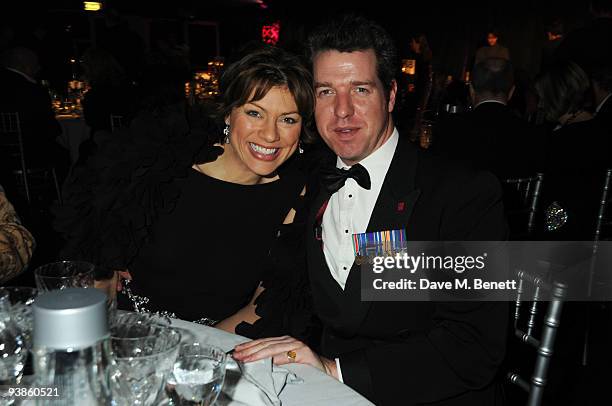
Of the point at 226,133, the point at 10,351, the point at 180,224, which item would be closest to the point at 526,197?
the point at 226,133

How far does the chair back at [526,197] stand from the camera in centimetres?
256

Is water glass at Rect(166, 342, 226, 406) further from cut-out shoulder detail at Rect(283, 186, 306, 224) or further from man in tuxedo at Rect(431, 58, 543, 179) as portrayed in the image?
man in tuxedo at Rect(431, 58, 543, 179)

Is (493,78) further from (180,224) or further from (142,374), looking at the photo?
(142,374)

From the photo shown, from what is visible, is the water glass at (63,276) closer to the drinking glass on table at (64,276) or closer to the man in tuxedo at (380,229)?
the drinking glass on table at (64,276)

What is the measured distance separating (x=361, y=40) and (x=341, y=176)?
449 mm

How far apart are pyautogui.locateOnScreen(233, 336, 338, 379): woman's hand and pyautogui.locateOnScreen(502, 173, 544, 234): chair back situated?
1.39 m

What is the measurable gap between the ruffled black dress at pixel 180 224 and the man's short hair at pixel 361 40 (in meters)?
0.60

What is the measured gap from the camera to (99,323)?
0.77m

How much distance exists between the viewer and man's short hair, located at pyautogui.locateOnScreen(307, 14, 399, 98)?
180cm

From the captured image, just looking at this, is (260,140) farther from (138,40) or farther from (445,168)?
(138,40)

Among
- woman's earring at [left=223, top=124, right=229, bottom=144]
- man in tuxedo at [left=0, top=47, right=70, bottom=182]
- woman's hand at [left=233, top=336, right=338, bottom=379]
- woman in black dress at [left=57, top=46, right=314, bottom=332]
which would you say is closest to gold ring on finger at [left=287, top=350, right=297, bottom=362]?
woman's hand at [left=233, top=336, right=338, bottom=379]

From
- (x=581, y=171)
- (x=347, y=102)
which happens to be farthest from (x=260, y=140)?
(x=581, y=171)

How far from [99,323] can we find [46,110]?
199 inches

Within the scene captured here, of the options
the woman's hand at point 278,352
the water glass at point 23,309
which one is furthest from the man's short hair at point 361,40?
the water glass at point 23,309
